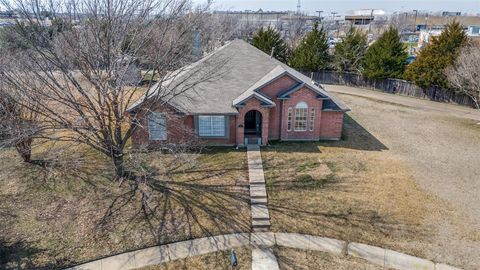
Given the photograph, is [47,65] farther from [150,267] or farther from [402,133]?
[402,133]

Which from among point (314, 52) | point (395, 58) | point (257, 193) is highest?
point (314, 52)

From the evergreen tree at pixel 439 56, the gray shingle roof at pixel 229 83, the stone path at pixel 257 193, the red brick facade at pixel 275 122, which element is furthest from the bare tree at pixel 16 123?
the evergreen tree at pixel 439 56

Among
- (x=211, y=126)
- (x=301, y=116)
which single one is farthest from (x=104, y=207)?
(x=301, y=116)

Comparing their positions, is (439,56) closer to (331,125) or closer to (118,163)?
(331,125)

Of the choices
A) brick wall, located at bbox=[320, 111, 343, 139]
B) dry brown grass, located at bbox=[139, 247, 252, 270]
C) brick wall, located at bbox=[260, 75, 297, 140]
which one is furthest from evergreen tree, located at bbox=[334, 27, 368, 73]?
dry brown grass, located at bbox=[139, 247, 252, 270]

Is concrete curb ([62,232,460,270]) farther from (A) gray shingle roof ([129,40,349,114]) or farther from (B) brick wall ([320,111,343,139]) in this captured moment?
(B) brick wall ([320,111,343,139])

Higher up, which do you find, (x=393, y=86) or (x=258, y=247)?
(x=393, y=86)

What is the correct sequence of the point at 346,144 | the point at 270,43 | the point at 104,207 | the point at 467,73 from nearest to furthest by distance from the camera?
the point at 104,207
the point at 346,144
the point at 467,73
the point at 270,43
